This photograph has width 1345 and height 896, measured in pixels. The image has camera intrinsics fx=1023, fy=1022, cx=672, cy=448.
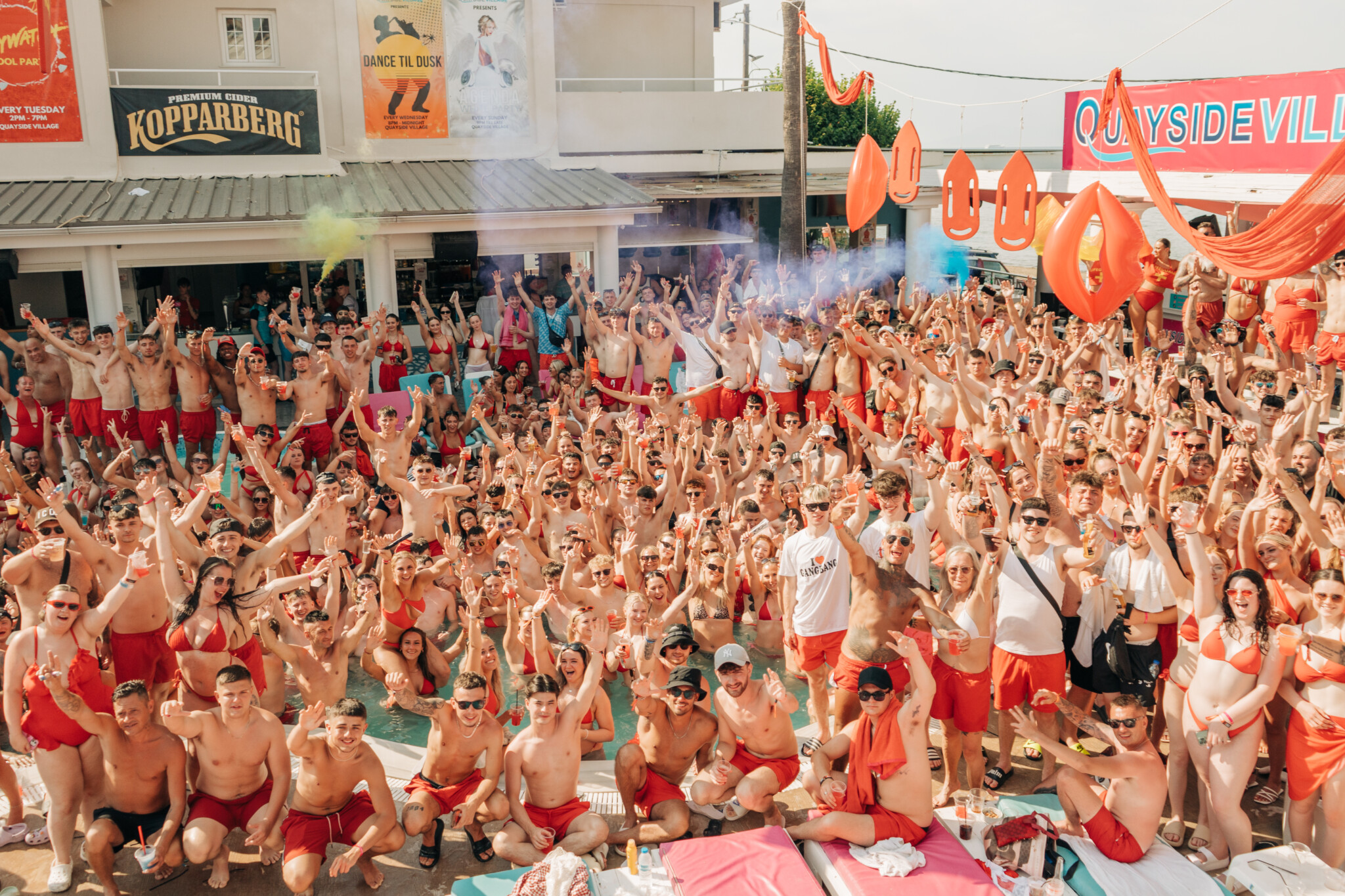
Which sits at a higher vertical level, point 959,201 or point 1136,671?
point 959,201

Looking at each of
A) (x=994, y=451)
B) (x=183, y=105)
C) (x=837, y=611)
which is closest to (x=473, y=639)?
(x=837, y=611)

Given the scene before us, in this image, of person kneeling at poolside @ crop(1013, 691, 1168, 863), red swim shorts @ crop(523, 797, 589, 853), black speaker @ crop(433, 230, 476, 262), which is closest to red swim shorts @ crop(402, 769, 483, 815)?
red swim shorts @ crop(523, 797, 589, 853)

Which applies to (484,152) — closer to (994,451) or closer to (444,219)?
(444,219)

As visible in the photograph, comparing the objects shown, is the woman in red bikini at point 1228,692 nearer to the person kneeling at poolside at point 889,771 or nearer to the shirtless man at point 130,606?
the person kneeling at poolside at point 889,771

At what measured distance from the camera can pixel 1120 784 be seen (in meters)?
4.73

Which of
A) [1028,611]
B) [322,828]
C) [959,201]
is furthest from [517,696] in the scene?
[959,201]

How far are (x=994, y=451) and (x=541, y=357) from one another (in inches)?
229

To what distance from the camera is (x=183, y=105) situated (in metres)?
13.4

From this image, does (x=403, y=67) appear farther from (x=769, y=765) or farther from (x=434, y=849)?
(x=769, y=765)

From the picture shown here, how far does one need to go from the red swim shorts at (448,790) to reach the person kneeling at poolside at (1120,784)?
2.67m

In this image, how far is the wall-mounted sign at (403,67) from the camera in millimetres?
14742

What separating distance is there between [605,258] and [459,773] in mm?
9880

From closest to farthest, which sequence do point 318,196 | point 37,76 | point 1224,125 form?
point 1224,125
point 37,76
point 318,196

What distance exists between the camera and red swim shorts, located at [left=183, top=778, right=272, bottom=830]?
4.89 metres
